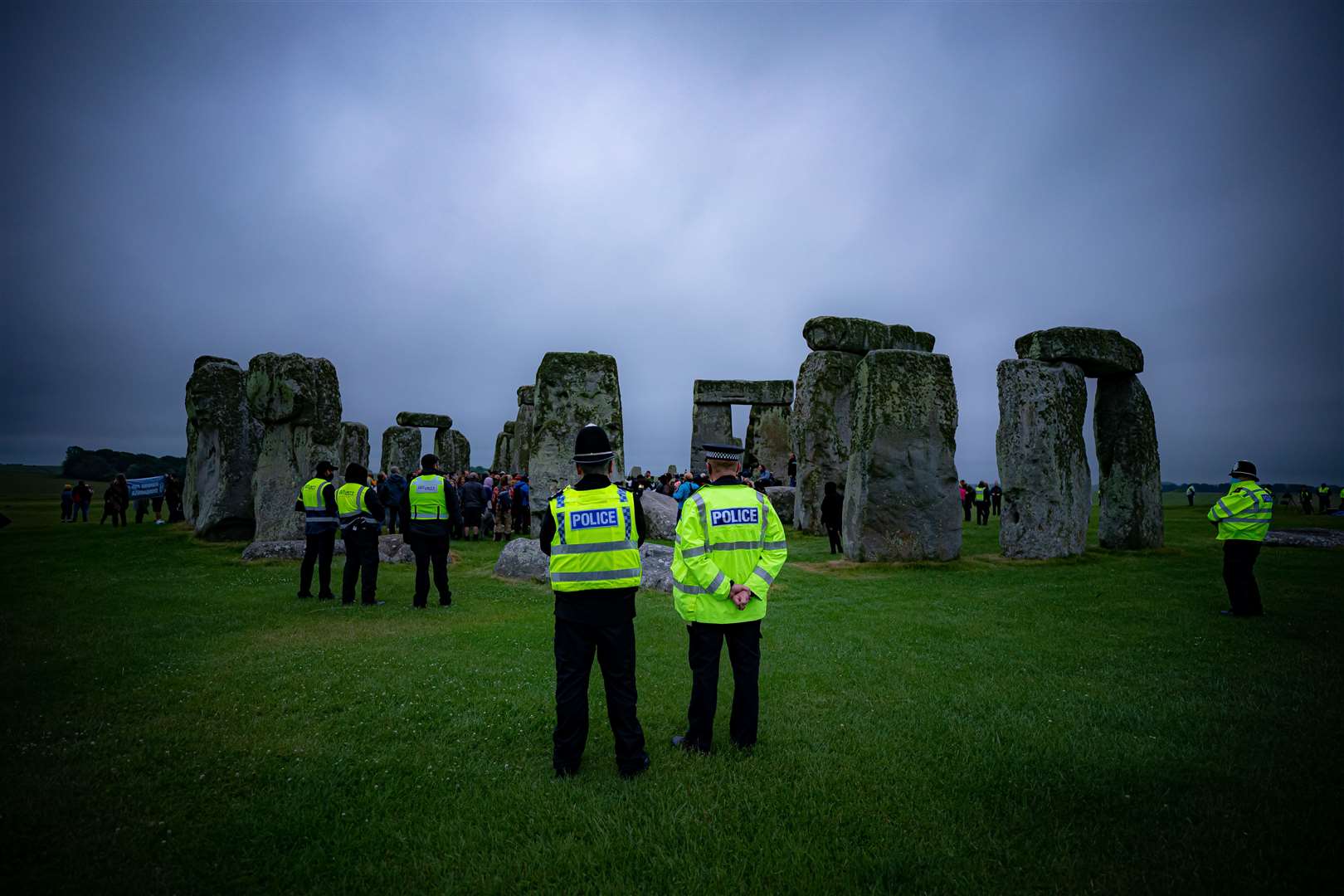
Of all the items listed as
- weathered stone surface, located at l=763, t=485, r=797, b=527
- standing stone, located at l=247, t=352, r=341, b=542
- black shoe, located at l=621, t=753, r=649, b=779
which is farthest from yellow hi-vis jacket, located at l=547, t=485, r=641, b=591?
weathered stone surface, located at l=763, t=485, r=797, b=527

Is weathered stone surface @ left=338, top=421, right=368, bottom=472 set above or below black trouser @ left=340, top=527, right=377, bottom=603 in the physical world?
above

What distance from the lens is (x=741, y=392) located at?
2664 cm

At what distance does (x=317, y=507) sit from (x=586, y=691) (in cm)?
702

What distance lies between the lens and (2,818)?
3.24 m

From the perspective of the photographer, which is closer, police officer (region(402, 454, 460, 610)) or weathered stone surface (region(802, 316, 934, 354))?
police officer (region(402, 454, 460, 610))

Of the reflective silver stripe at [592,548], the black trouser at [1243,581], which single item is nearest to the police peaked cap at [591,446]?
the reflective silver stripe at [592,548]

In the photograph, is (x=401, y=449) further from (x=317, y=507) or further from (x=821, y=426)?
(x=317, y=507)

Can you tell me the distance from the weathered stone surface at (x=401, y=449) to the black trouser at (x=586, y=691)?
2828cm

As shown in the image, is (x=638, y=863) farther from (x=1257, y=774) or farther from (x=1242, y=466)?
(x=1242, y=466)

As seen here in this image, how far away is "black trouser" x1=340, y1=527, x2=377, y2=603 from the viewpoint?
9.02m

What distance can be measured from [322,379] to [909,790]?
14.3 meters

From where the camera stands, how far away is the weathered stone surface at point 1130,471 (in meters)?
13.9

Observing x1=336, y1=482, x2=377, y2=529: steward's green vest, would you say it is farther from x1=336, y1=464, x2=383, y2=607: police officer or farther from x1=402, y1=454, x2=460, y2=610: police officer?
x1=402, y1=454, x2=460, y2=610: police officer

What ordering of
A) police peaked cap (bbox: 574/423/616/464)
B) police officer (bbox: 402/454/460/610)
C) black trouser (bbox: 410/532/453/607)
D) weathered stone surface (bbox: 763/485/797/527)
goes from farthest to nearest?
weathered stone surface (bbox: 763/485/797/527)
police officer (bbox: 402/454/460/610)
black trouser (bbox: 410/532/453/607)
police peaked cap (bbox: 574/423/616/464)
